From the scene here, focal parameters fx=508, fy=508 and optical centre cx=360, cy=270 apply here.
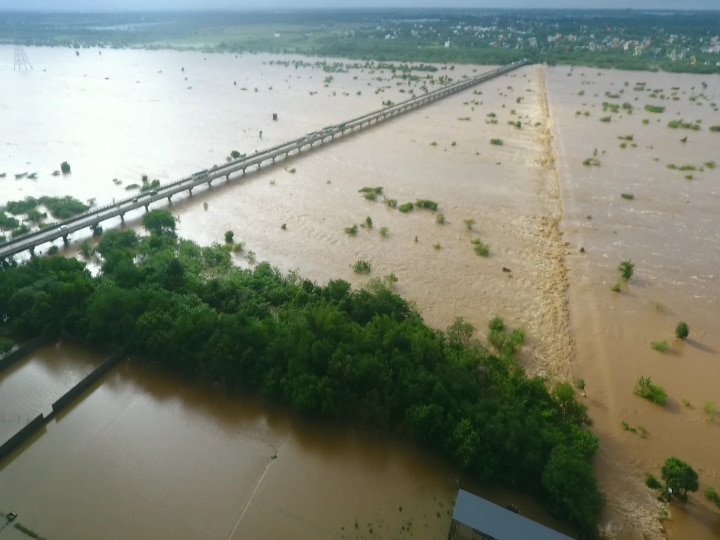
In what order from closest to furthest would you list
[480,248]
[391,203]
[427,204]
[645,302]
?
1. [645,302]
2. [480,248]
3. [427,204]
4. [391,203]

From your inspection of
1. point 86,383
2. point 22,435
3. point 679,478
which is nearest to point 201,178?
point 86,383

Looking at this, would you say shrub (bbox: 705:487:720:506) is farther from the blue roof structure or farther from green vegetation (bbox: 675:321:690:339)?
green vegetation (bbox: 675:321:690:339)

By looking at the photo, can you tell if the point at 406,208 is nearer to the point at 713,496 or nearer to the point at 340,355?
the point at 340,355

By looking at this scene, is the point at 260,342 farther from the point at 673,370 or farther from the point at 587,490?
the point at 673,370

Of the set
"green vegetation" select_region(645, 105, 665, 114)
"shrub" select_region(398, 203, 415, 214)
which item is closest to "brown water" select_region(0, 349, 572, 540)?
"shrub" select_region(398, 203, 415, 214)

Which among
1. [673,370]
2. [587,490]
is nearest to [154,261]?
[587,490]
